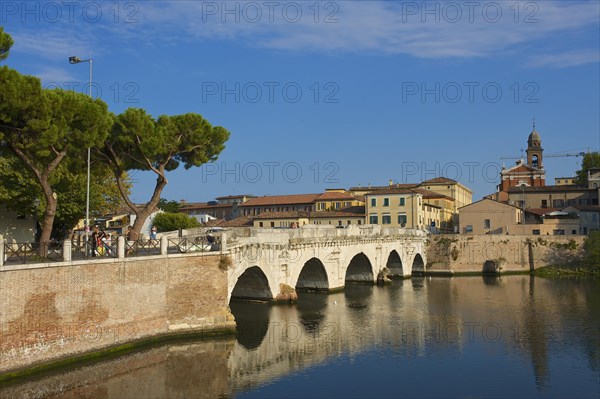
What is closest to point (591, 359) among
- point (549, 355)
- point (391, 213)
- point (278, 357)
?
point (549, 355)

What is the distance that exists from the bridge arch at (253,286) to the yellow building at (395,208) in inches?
1534

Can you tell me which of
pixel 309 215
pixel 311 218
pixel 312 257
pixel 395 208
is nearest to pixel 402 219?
pixel 395 208

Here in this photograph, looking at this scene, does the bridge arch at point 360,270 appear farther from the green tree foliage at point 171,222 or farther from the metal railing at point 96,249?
the metal railing at point 96,249

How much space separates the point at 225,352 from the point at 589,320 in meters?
25.0

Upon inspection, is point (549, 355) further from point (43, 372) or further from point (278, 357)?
point (43, 372)

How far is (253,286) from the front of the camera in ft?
138

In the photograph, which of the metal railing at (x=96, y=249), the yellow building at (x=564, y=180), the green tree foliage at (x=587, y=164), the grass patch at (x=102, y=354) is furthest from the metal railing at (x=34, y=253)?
the yellow building at (x=564, y=180)

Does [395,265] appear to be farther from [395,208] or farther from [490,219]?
[490,219]

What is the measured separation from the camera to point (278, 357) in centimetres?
2959

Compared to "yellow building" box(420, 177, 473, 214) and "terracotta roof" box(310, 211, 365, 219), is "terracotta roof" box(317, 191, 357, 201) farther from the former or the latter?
"yellow building" box(420, 177, 473, 214)

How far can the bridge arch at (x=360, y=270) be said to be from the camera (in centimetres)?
5894

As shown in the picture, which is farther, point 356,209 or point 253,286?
point 356,209

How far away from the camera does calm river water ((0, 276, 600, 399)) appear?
79.2ft

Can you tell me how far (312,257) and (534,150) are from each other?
258 ft
